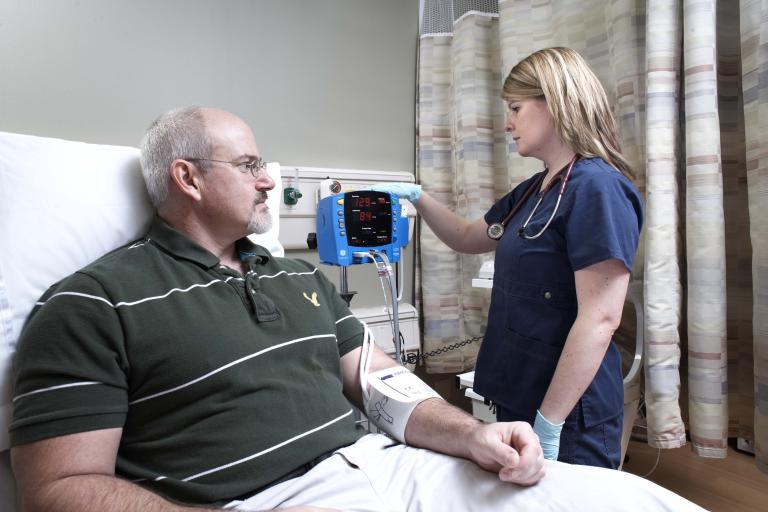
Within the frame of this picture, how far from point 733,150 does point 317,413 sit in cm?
159

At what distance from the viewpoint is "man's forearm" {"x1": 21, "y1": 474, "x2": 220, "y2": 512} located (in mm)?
704

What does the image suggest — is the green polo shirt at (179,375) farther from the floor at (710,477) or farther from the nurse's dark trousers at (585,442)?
the floor at (710,477)

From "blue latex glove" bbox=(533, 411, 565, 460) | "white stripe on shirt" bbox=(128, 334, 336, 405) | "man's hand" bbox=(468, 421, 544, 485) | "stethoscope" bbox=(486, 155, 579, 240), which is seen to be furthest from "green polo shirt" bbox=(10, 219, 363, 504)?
"stethoscope" bbox=(486, 155, 579, 240)

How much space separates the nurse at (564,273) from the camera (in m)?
1.11

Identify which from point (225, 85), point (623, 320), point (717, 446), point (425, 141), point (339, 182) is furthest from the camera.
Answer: point (425, 141)

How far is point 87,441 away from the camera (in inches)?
29.5

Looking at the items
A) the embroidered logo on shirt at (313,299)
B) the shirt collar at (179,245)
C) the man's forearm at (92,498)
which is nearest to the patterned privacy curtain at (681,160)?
the embroidered logo on shirt at (313,299)

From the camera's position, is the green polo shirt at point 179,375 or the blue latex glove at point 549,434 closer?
the green polo shirt at point 179,375

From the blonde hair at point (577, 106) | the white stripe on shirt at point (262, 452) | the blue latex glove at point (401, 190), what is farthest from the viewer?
the blue latex glove at point (401, 190)

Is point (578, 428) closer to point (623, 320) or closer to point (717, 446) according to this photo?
point (717, 446)

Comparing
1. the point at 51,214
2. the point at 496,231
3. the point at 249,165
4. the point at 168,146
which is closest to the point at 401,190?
the point at 496,231

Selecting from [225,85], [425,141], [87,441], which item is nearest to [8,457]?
[87,441]

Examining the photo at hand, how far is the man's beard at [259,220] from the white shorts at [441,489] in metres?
0.52

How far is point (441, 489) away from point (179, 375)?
0.48m
